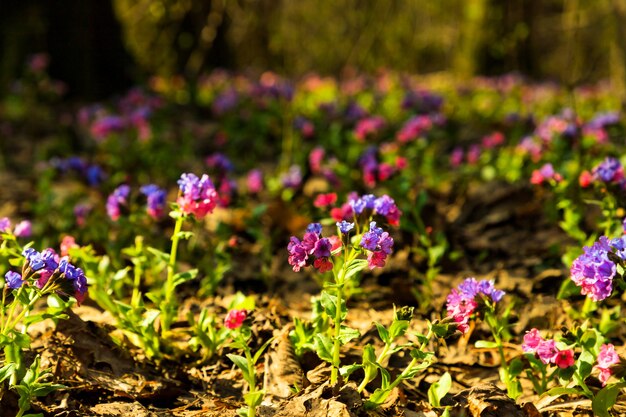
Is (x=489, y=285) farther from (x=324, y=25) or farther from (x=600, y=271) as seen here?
(x=324, y=25)

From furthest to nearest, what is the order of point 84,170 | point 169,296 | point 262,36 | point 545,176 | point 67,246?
point 262,36 → point 84,170 → point 545,176 → point 67,246 → point 169,296

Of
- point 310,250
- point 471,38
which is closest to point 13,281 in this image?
point 310,250

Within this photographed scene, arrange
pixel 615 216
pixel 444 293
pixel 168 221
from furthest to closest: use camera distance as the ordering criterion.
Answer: pixel 168 221
pixel 444 293
pixel 615 216

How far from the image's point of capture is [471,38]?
11078mm

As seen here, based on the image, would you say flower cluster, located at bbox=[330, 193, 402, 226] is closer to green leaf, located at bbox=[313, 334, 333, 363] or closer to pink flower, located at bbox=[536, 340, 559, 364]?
green leaf, located at bbox=[313, 334, 333, 363]

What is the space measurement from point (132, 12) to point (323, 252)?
1091 cm

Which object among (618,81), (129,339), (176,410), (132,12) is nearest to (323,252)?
(176,410)

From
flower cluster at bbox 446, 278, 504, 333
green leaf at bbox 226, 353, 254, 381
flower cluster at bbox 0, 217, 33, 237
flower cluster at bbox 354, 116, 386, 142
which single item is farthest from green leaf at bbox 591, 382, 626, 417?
flower cluster at bbox 354, 116, 386, 142

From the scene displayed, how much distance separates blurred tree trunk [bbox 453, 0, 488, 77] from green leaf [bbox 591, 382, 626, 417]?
30.5 feet

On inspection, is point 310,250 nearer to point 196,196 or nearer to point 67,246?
point 196,196

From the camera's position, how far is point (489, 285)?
1997 millimetres

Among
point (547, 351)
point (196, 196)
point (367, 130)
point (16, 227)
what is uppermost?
point (367, 130)

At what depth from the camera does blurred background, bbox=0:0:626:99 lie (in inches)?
291

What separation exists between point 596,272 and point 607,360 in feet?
0.85
